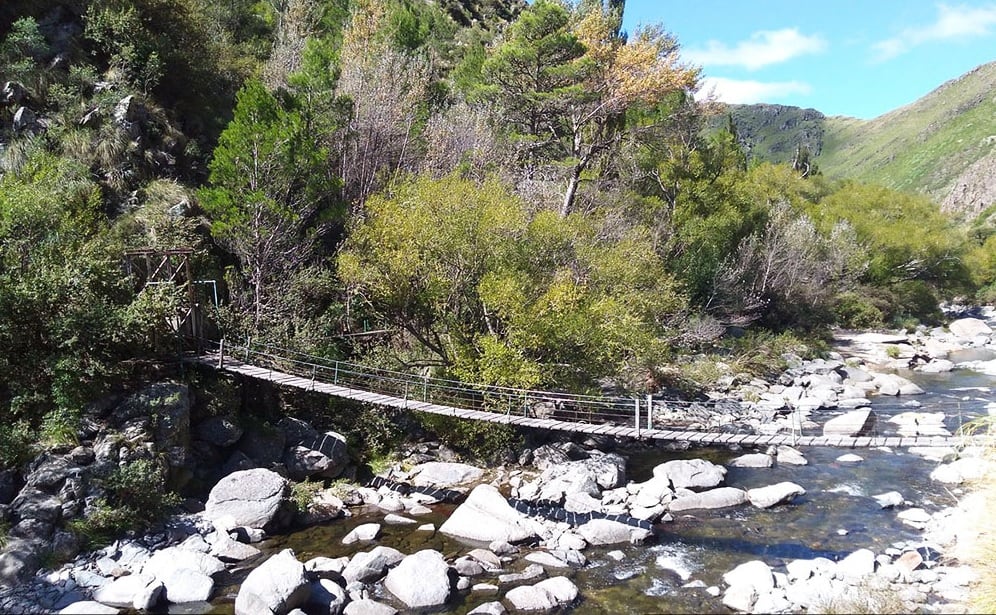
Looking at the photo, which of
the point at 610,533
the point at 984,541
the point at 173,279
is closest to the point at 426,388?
the point at 610,533

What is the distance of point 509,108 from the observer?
25.8 meters

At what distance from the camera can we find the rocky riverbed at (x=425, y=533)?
984cm

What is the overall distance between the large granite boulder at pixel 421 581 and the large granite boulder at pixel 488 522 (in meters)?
1.87

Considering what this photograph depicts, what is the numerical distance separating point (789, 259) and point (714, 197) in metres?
5.69

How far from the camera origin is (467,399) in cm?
1658

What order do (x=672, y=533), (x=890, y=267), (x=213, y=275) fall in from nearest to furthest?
1. (x=672, y=533)
2. (x=213, y=275)
3. (x=890, y=267)

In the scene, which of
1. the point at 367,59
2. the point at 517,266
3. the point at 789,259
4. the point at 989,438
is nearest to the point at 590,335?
the point at 517,266

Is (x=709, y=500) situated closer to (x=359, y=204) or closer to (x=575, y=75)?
(x=359, y=204)

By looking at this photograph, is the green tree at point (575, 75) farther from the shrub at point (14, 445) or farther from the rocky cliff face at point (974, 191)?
the rocky cliff face at point (974, 191)

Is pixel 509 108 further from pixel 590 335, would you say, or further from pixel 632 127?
pixel 590 335

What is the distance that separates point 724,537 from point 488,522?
476cm

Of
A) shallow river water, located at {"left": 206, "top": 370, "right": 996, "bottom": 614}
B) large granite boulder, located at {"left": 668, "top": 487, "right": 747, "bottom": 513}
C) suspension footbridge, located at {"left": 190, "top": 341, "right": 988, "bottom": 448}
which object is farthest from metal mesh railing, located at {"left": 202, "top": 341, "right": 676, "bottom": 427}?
large granite boulder, located at {"left": 668, "top": 487, "right": 747, "bottom": 513}

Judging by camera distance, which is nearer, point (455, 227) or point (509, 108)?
point (455, 227)

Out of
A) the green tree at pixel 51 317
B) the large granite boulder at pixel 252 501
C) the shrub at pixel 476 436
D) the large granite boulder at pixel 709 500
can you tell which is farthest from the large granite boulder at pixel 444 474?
the green tree at pixel 51 317
